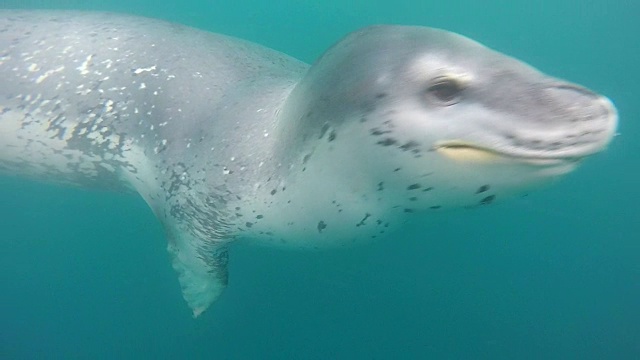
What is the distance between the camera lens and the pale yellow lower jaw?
174cm

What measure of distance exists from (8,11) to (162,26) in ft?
4.31

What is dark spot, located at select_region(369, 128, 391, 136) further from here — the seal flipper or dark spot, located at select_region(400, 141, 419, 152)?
the seal flipper

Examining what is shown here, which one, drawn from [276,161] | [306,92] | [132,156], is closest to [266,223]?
[276,161]

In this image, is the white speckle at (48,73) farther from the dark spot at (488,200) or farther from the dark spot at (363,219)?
the dark spot at (488,200)

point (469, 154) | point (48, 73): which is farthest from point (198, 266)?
point (469, 154)

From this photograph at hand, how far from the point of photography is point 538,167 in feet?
5.58

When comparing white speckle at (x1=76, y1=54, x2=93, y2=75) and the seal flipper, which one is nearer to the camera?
white speckle at (x1=76, y1=54, x2=93, y2=75)

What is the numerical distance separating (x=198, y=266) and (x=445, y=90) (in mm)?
2604

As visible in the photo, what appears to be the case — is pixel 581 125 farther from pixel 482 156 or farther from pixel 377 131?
pixel 377 131

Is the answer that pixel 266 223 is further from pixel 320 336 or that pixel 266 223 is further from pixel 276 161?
pixel 320 336

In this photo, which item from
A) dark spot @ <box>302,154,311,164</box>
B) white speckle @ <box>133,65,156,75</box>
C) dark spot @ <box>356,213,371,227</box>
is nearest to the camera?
dark spot @ <box>302,154,311,164</box>

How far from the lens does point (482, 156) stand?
1.75 m

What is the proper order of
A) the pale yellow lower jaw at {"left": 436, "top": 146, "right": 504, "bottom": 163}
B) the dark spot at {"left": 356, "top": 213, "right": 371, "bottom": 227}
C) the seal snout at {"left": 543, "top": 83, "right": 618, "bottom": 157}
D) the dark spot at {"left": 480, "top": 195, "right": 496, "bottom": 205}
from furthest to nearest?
1. the dark spot at {"left": 356, "top": 213, "right": 371, "bottom": 227}
2. the dark spot at {"left": 480, "top": 195, "right": 496, "bottom": 205}
3. the pale yellow lower jaw at {"left": 436, "top": 146, "right": 504, "bottom": 163}
4. the seal snout at {"left": 543, "top": 83, "right": 618, "bottom": 157}

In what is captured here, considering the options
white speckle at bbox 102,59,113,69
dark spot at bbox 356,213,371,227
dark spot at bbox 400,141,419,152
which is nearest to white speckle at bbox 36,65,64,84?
white speckle at bbox 102,59,113,69
